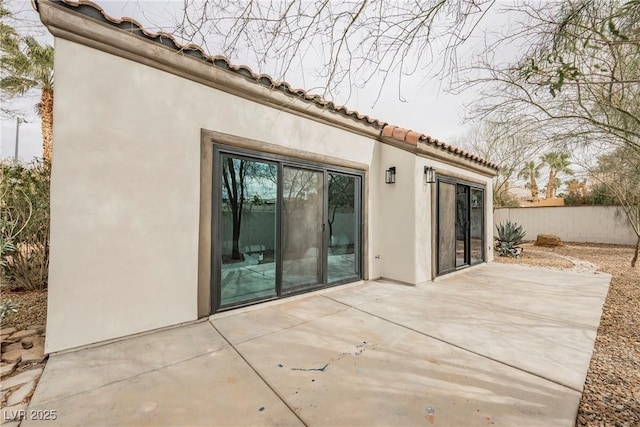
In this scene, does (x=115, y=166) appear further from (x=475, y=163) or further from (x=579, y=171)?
(x=579, y=171)

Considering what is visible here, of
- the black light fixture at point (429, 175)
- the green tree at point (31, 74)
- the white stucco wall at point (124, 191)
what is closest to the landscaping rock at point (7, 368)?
the white stucco wall at point (124, 191)

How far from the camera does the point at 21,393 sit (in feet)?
7.04

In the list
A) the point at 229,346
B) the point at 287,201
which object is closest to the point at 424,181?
the point at 287,201

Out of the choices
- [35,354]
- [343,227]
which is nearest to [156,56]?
[35,354]

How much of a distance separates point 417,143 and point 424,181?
34.2 inches

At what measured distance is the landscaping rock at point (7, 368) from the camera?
94.4 inches

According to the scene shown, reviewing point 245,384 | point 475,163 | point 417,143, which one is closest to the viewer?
point 245,384

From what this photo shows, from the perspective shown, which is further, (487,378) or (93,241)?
(93,241)

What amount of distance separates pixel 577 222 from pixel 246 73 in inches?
757

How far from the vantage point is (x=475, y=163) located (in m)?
7.45

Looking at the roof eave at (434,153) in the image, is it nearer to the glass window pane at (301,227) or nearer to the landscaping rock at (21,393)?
the glass window pane at (301,227)

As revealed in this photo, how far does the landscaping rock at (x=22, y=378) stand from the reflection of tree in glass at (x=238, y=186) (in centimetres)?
218

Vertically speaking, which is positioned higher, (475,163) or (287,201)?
(475,163)

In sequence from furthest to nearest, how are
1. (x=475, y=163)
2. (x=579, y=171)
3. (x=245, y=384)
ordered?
(x=579, y=171)
(x=475, y=163)
(x=245, y=384)
